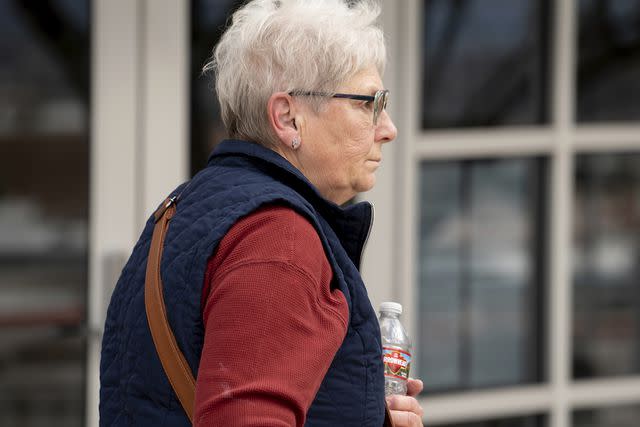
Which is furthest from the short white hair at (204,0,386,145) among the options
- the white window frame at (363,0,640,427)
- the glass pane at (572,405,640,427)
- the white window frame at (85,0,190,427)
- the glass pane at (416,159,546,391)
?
the glass pane at (572,405,640,427)

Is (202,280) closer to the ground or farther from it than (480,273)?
farther from it

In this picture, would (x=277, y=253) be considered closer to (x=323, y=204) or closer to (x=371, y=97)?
(x=323, y=204)

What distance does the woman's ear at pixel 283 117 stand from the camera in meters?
1.24

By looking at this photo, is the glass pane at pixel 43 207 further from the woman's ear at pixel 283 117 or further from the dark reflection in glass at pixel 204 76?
the woman's ear at pixel 283 117

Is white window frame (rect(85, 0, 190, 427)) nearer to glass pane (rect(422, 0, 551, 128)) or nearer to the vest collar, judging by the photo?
glass pane (rect(422, 0, 551, 128))

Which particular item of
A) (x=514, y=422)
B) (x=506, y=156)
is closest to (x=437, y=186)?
(x=506, y=156)

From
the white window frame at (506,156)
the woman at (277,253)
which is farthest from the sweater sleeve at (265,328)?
the white window frame at (506,156)

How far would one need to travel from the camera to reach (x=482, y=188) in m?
2.75

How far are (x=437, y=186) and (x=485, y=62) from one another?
0.35 metres

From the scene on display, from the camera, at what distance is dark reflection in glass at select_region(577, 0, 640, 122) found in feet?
9.19

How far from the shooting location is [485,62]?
8.96ft

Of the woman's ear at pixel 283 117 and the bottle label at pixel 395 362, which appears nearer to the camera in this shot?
the woman's ear at pixel 283 117

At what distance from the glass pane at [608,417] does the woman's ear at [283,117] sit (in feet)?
6.31

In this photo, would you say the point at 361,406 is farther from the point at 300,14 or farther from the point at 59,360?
the point at 59,360
